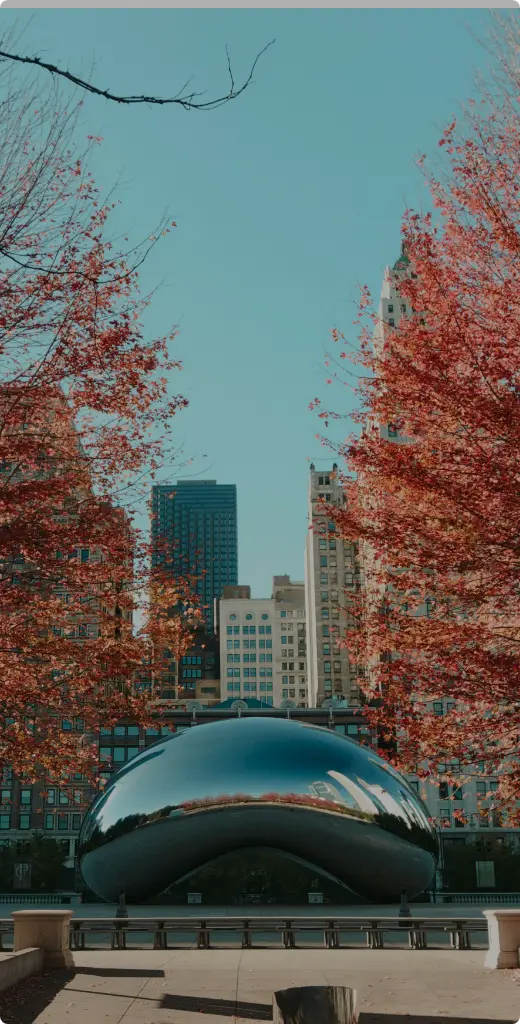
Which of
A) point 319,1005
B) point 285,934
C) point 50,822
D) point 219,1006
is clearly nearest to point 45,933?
point 219,1006

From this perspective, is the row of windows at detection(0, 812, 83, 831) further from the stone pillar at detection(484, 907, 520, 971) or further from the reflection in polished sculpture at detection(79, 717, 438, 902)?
the stone pillar at detection(484, 907, 520, 971)

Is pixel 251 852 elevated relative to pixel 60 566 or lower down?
lower down

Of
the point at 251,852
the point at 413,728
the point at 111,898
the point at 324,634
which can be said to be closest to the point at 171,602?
the point at 413,728

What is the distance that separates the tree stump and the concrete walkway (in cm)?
511

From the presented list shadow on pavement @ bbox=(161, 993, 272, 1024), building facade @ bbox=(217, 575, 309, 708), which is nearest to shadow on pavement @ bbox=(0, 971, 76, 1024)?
shadow on pavement @ bbox=(161, 993, 272, 1024)

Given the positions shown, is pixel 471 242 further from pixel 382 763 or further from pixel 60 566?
pixel 382 763

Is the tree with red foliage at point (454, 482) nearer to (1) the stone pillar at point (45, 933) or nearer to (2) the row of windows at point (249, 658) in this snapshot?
(1) the stone pillar at point (45, 933)

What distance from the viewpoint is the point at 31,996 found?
1367 cm

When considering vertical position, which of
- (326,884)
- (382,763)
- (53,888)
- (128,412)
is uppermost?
(128,412)

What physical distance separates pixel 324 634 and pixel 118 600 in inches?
5517

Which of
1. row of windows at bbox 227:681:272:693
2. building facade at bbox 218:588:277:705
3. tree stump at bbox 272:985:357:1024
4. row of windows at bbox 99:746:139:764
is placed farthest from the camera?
building facade at bbox 218:588:277:705

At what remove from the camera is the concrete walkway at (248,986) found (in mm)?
12266

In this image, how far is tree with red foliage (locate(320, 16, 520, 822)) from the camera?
13273mm

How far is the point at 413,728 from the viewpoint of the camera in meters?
14.2
